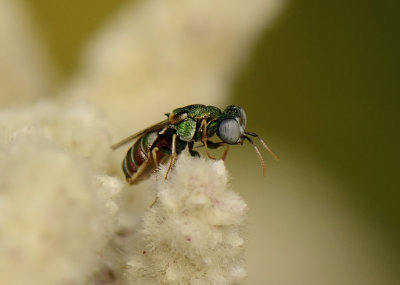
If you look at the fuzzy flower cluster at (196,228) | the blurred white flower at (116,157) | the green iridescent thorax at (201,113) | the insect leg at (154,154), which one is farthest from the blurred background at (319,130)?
the fuzzy flower cluster at (196,228)

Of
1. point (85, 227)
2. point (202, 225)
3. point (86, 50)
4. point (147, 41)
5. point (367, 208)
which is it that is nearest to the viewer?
point (85, 227)

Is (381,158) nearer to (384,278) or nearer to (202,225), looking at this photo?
(384,278)

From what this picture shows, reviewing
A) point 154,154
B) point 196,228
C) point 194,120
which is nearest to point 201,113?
point 194,120

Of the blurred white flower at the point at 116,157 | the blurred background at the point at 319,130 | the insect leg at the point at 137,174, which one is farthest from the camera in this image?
the blurred background at the point at 319,130

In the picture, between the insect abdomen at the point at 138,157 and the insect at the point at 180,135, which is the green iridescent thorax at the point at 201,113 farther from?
the insect abdomen at the point at 138,157

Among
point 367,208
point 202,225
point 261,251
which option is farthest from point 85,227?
point 367,208

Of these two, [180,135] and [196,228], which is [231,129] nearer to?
[180,135]
